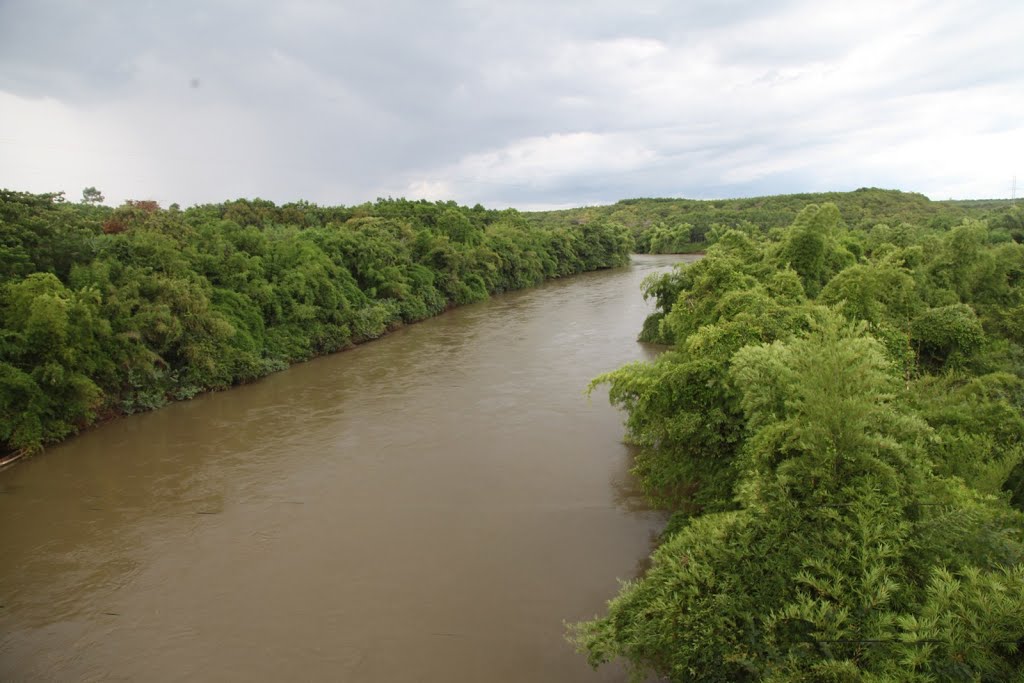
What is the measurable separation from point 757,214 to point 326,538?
8978 cm

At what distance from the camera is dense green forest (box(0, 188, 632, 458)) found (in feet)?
54.0

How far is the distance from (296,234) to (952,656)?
110ft

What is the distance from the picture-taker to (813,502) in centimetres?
603

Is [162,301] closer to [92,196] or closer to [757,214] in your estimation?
[92,196]

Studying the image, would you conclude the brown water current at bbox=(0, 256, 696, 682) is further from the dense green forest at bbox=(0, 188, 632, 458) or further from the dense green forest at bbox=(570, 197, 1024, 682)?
the dense green forest at bbox=(570, 197, 1024, 682)

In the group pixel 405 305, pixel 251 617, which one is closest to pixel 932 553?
pixel 251 617

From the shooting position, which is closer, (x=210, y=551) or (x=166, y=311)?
(x=210, y=551)

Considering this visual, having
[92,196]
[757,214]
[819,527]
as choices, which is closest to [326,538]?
[819,527]

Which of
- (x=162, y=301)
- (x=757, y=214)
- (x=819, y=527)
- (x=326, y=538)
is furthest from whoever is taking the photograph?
(x=757, y=214)

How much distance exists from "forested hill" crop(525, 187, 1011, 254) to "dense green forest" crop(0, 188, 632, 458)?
43698 millimetres

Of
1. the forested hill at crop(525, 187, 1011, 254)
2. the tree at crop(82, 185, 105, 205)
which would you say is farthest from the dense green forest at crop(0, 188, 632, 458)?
the forested hill at crop(525, 187, 1011, 254)

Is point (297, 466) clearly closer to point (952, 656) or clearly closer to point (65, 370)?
point (65, 370)

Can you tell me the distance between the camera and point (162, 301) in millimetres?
20703

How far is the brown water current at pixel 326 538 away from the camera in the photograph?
354 inches
